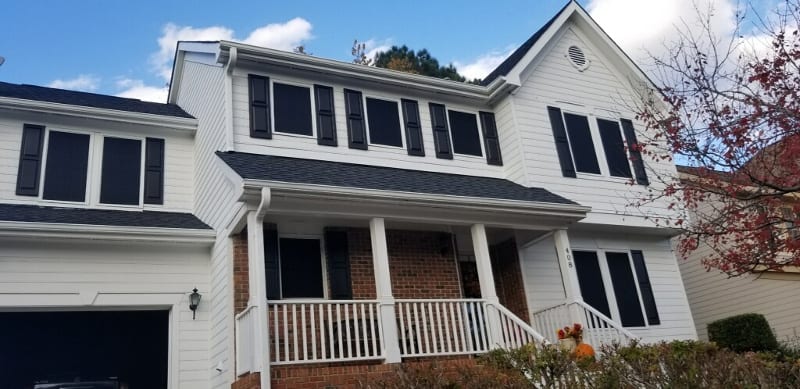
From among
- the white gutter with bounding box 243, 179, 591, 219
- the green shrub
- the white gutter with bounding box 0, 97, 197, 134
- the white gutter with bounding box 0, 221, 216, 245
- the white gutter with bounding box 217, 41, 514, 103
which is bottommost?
the green shrub

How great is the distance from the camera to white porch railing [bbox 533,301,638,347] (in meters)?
9.38

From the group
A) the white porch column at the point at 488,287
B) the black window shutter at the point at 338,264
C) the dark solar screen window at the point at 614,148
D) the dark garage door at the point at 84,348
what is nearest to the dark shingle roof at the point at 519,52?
the dark solar screen window at the point at 614,148

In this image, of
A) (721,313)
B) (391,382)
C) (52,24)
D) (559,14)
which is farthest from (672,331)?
(52,24)

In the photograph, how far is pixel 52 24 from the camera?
13.4 m

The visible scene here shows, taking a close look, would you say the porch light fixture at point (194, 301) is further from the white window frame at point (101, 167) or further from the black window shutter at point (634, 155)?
the black window shutter at point (634, 155)

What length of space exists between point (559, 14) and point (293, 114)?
6.32 meters

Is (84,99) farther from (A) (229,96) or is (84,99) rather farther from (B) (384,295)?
(B) (384,295)

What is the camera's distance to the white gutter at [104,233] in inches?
328

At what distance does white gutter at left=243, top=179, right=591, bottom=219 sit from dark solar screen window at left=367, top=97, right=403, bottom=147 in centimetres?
255

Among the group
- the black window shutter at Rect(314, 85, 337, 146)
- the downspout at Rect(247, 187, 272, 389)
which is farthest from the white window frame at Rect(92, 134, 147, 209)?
the downspout at Rect(247, 187, 272, 389)

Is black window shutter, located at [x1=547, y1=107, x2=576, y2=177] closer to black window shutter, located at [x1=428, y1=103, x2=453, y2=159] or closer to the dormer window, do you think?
black window shutter, located at [x1=428, y1=103, x2=453, y2=159]

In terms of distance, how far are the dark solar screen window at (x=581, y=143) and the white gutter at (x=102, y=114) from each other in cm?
735

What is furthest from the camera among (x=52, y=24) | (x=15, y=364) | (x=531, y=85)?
(x=52, y=24)

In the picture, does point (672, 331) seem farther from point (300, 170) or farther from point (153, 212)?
point (153, 212)
